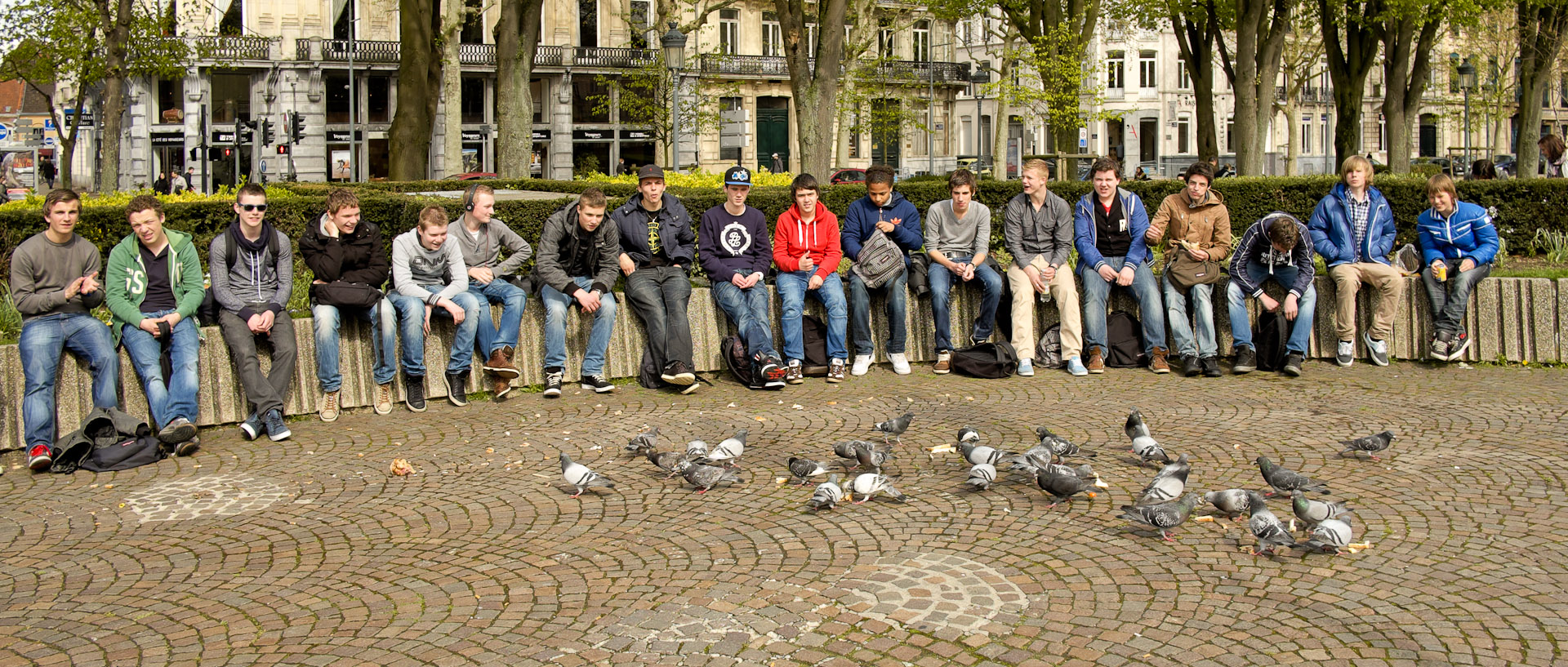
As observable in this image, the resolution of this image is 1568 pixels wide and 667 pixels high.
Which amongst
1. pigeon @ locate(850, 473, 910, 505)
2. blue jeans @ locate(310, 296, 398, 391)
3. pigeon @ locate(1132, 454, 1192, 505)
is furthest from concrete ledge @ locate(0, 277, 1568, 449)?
pigeon @ locate(1132, 454, 1192, 505)

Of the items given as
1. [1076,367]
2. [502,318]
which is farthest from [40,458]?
[1076,367]

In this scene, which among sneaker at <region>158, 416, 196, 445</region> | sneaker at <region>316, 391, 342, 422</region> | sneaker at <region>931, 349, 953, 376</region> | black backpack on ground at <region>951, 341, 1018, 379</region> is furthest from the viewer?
sneaker at <region>931, 349, 953, 376</region>

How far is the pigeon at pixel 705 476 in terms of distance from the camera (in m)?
7.22

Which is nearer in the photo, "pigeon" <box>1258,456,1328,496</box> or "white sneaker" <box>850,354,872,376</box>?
"pigeon" <box>1258,456,1328,496</box>

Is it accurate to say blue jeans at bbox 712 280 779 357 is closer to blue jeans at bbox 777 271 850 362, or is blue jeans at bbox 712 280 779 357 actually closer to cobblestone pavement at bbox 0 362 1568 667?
blue jeans at bbox 777 271 850 362

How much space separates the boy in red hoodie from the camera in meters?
11.0

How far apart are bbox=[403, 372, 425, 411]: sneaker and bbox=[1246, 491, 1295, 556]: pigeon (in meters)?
6.04

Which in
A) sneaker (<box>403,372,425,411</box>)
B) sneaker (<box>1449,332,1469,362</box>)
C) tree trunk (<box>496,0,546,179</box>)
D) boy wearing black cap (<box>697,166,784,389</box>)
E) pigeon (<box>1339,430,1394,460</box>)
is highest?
tree trunk (<box>496,0,546,179</box>)

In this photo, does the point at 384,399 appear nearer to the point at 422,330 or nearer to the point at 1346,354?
the point at 422,330

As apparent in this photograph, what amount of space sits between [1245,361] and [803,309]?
11.9 feet

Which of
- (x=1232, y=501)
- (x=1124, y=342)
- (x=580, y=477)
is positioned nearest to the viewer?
(x=1232, y=501)

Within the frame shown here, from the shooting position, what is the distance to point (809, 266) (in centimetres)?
1127

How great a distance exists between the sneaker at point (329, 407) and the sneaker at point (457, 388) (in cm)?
85

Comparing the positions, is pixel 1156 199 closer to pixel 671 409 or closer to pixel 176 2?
pixel 671 409
